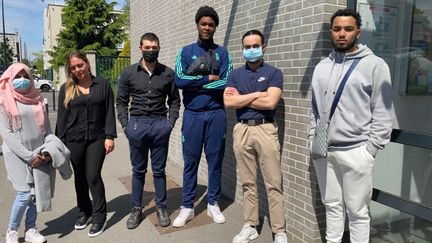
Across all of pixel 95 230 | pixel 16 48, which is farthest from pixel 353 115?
pixel 16 48

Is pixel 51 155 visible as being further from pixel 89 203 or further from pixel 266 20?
pixel 266 20

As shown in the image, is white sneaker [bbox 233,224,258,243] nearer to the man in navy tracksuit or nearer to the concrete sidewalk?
the concrete sidewalk

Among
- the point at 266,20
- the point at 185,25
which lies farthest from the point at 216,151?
the point at 185,25

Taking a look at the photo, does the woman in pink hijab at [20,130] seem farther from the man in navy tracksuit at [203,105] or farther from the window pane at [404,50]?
the window pane at [404,50]

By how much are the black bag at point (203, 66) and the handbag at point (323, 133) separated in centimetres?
147

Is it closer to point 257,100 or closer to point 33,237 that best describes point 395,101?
point 257,100

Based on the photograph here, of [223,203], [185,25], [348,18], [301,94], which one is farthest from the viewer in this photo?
[185,25]

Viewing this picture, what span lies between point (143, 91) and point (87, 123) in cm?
67

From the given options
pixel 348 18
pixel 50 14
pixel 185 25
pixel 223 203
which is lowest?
pixel 223 203

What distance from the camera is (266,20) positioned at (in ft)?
13.8

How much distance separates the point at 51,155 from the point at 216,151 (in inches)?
67.9

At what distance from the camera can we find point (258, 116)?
3619 mm

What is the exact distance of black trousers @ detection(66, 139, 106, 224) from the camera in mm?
3980

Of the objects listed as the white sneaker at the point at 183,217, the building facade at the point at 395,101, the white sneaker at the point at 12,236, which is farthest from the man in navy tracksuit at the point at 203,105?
the white sneaker at the point at 12,236
